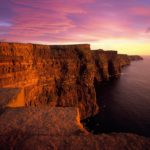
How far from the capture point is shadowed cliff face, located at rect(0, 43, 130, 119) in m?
30.4

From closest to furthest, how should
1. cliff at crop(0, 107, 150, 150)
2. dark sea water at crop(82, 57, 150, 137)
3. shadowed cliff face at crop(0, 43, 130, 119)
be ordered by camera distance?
cliff at crop(0, 107, 150, 150)
shadowed cliff face at crop(0, 43, 130, 119)
dark sea water at crop(82, 57, 150, 137)

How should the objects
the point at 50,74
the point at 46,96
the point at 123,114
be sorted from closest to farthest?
the point at 46,96 < the point at 50,74 < the point at 123,114

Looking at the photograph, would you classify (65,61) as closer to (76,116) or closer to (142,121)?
(142,121)

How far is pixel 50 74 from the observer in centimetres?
4028

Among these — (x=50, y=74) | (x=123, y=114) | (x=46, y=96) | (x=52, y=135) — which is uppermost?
(x=52, y=135)

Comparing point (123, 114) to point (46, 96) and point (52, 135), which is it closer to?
point (46, 96)

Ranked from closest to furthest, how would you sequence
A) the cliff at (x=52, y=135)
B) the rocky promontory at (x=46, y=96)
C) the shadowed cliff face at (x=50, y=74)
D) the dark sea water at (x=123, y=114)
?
the cliff at (x=52, y=135) < the rocky promontory at (x=46, y=96) < the shadowed cliff face at (x=50, y=74) < the dark sea water at (x=123, y=114)

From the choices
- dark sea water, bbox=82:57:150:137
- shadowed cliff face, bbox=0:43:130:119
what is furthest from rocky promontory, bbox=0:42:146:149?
dark sea water, bbox=82:57:150:137

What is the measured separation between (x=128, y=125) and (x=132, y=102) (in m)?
15.9

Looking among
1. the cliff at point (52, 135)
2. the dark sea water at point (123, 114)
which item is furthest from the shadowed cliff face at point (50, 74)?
the cliff at point (52, 135)

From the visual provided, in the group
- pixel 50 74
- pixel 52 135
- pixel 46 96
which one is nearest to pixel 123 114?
pixel 46 96

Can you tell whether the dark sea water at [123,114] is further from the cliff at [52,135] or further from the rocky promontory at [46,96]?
the cliff at [52,135]

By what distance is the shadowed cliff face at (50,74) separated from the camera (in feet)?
99.7

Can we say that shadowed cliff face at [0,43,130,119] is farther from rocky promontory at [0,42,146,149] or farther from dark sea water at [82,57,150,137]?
dark sea water at [82,57,150,137]
